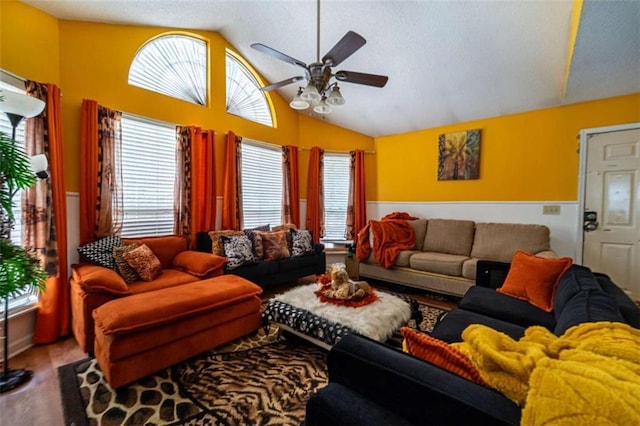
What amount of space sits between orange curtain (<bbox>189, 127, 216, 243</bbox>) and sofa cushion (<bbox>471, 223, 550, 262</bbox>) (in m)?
3.53

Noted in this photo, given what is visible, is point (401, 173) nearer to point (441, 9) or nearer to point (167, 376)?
point (441, 9)

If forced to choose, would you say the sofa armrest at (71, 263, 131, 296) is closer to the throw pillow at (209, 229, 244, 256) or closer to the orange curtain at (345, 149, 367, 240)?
the throw pillow at (209, 229, 244, 256)

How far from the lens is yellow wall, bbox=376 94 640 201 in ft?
11.0

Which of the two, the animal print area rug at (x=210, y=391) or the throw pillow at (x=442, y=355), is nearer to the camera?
the throw pillow at (x=442, y=355)

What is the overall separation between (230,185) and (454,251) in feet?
10.6

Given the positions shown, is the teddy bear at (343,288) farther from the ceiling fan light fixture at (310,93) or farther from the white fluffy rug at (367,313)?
the ceiling fan light fixture at (310,93)

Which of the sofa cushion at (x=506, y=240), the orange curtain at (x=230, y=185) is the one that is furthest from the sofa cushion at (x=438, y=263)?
the orange curtain at (x=230, y=185)

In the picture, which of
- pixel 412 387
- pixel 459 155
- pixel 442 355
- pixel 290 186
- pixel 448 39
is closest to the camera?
pixel 412 387

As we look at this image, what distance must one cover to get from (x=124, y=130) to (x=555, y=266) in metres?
4.23

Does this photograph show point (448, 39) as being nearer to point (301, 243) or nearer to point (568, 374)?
point (301, 243)

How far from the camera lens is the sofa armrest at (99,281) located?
6.72ft

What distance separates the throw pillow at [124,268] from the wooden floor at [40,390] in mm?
606

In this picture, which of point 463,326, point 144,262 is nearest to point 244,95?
point 144,262

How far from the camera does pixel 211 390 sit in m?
1.73
